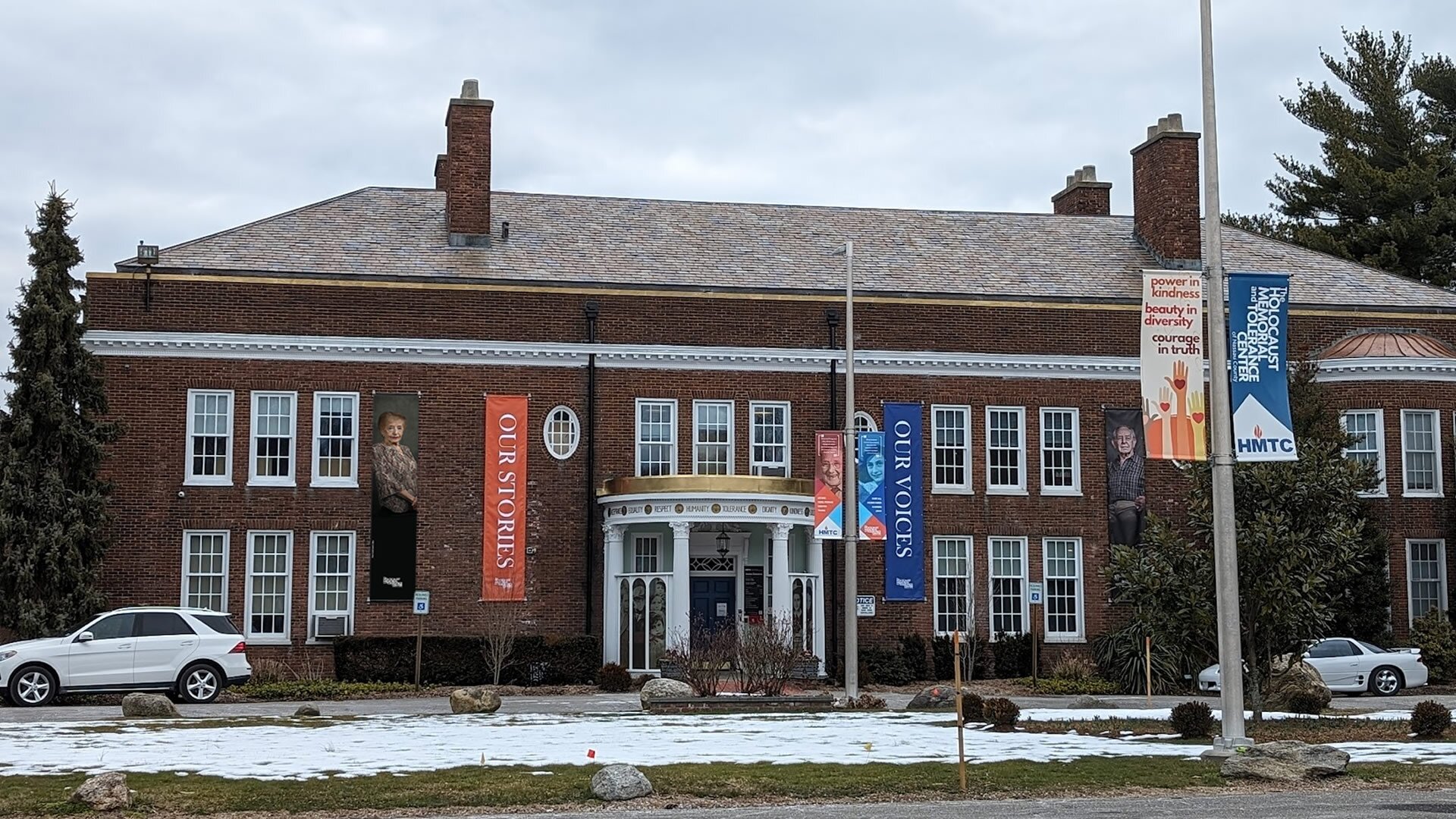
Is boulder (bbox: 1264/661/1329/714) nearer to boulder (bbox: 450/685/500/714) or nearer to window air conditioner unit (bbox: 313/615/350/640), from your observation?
boulder (bbox: 450/685/500/714)

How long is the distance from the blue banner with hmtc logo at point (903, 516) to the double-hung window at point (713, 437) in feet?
11.0

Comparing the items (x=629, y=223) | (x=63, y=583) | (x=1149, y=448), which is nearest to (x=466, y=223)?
(x=629, y=223)

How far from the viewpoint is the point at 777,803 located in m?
15.5

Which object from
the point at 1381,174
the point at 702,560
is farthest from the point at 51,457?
the point at 1381,174

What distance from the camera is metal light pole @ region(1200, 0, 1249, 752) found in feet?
60.3

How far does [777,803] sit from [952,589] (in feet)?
69.4

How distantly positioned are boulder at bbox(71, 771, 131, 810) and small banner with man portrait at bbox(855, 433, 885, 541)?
19499mm

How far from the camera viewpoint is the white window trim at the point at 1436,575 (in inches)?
1447

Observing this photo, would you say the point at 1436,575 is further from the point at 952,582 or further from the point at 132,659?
the point at 132,659

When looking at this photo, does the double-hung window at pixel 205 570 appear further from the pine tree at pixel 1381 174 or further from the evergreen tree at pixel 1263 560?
the pine tree at pixel 1381 174

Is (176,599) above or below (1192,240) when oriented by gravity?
below

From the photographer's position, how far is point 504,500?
113 feet

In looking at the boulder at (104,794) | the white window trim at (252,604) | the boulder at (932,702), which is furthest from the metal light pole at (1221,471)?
the white window trim at (252,604)

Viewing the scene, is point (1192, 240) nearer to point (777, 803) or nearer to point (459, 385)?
point (459, 385)
